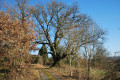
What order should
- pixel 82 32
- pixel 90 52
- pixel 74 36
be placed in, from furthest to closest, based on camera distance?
pixel 74 36 → pixel 82 32 → pixel 90 52

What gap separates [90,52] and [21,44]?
657 centimetres

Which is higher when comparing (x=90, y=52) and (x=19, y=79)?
(x=90, y=52)

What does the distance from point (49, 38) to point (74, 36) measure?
765 cm

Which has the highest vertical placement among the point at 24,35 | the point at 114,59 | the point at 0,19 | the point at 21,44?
the point at 0,19

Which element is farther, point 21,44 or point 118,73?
point 118,73

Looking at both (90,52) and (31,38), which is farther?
(90,52)

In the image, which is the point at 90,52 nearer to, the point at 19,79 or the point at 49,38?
the point at 19,79

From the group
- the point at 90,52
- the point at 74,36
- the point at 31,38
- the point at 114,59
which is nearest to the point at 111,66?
the point at 114,59

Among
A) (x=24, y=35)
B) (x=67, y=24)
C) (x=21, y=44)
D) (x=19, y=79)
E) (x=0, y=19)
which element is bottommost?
(x=19, y=79)

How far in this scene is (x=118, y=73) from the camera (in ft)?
28.9

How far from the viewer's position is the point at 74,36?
46.1 ft

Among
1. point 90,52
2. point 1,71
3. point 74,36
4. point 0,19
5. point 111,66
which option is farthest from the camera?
point 74,36

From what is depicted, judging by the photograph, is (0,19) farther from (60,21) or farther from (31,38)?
(60,21)

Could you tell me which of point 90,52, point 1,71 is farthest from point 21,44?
point 90,52
